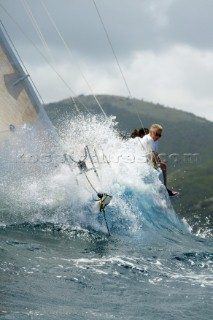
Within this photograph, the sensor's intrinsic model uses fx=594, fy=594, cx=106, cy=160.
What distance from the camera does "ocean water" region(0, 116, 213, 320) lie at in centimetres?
650

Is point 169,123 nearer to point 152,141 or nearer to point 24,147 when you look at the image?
point 152,141

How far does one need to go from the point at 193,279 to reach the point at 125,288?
4.47 ft

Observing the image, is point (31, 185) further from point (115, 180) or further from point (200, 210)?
point (200, 210)

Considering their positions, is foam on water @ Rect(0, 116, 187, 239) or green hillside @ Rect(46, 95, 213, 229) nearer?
foam on water @ Rect(0, 116, 187, 239)

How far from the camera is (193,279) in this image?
8.23m

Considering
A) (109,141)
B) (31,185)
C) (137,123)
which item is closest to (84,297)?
(31,185)

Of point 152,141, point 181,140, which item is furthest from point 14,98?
point 181,140

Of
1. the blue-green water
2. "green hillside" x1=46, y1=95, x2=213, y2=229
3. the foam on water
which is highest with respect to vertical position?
"green hillside" x1=46, y1=95, x2=213, y2=229

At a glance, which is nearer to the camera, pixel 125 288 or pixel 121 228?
pixel 125 288

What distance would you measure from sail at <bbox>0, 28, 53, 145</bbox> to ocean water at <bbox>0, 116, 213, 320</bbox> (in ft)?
0.86

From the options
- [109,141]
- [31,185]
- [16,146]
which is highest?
[109,141]

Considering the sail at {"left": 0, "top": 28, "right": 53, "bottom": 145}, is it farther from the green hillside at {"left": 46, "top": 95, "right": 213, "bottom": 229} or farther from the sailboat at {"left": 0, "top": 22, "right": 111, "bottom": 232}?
the green hillside at {"left": 46, "top": 95, "right": 213, "bottom": 229}

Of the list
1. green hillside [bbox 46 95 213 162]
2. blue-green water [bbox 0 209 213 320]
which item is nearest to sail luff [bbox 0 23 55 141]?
blue-green water [bbox 0 209 213 320]

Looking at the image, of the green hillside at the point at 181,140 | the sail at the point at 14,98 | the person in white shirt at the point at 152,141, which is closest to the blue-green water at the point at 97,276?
the sail at the point at 14,98
